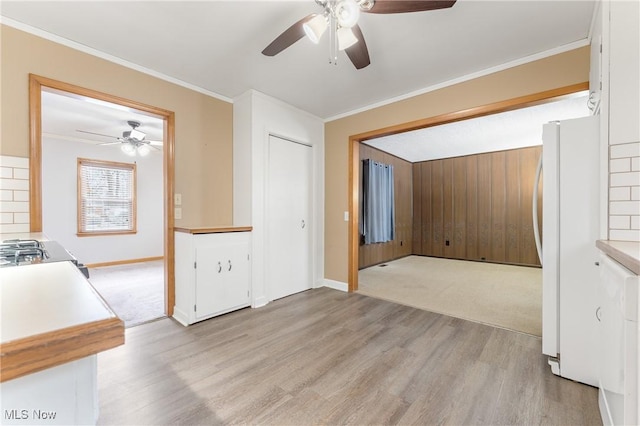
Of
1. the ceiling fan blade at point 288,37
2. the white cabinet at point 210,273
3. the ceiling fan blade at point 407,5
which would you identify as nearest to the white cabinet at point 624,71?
the ceiling fan blade at point 407,5

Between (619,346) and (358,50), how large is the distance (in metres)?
2.00

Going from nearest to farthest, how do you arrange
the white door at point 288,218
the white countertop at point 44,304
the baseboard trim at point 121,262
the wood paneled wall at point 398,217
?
1. the white countertop at point 44,304
2. the white door at point 288,218
3. the baseboard trim at point 121,262
4. the wood paneled wall at point 398,217

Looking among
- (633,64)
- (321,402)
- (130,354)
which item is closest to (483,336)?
(321,402)

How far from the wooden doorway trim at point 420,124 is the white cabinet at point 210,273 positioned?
1401 mm

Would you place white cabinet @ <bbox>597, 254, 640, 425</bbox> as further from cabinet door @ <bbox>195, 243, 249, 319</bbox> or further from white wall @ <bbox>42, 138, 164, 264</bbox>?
white wall @ <bbox>42, 138, 164, 264</bbox>

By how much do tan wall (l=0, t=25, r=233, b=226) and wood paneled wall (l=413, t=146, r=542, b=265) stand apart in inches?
203

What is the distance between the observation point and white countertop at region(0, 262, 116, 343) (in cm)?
39

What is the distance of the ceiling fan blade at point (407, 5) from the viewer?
53.6 inches

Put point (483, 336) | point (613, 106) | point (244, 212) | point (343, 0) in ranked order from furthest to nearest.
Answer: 1. point (244, 212)
2. point (483, 336)
3. point (613, 106)
4. point (343, 0)

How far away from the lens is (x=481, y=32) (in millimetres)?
2008

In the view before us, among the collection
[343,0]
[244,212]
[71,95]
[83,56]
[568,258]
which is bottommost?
[568,258]

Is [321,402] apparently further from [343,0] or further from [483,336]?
[343,0]

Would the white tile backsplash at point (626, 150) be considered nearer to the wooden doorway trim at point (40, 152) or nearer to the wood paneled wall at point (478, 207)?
the wooden doorway trim at point (40, 152)

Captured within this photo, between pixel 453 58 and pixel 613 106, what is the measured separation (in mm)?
1216
